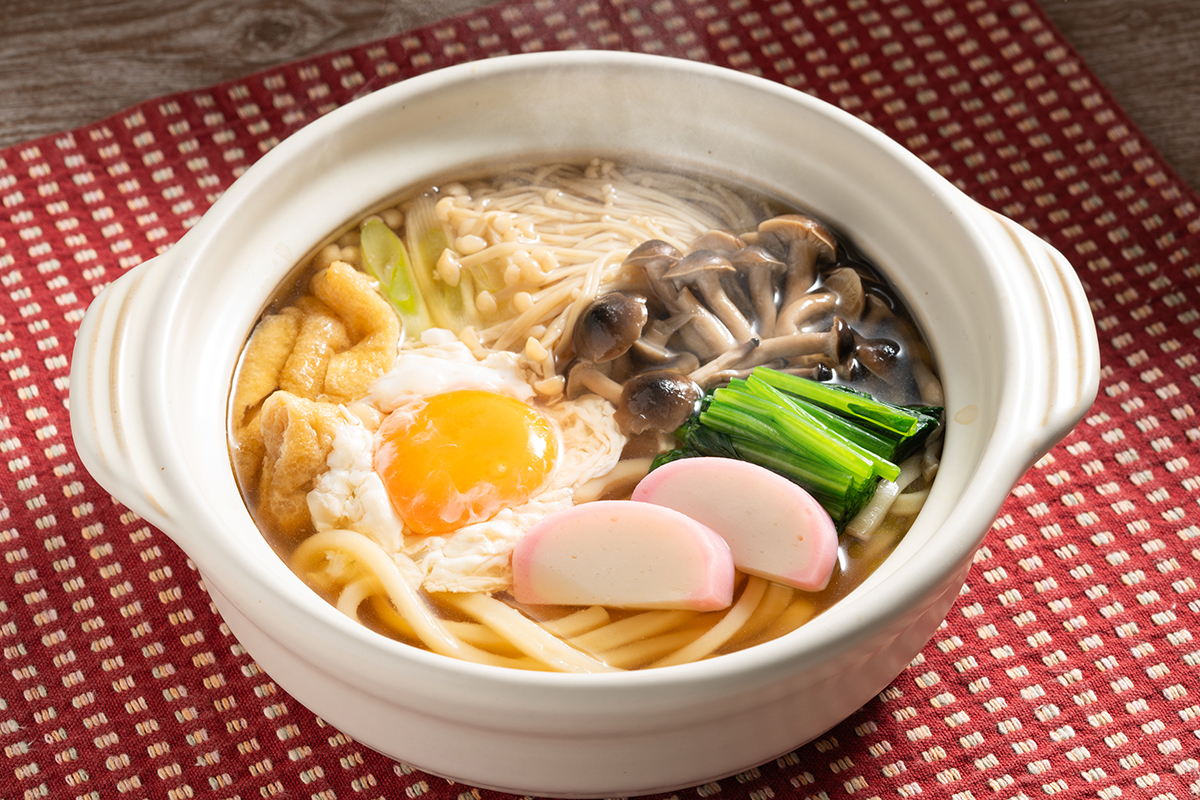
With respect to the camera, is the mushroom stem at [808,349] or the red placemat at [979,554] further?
the mushroom stem at [808,349]

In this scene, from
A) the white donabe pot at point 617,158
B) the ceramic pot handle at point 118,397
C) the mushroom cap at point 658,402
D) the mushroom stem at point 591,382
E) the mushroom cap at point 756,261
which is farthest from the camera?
the mushroom cap at point 756,261

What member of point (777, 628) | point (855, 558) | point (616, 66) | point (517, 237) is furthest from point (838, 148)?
point (777, 628)

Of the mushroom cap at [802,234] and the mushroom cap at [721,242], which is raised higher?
the mushroom cap at [802,234]

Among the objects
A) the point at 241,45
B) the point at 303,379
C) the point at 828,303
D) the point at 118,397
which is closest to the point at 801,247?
the point at 828,303

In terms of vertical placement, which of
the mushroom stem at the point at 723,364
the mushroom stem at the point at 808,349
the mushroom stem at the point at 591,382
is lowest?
the mushroom stem at the point at 591,382

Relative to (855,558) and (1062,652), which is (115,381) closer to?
(855,558)

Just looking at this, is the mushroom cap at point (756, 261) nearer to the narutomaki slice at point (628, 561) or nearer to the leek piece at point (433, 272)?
the leek piece at point (433, 272)

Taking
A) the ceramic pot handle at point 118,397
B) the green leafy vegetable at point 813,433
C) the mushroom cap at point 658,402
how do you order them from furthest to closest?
1. the mushroom cap at point 658,402
2. the green leafy vegetable at point 813,433
3. the ceramic pot handle at point 118,397

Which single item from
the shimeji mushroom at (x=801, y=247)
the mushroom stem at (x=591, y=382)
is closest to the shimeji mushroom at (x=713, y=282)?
the shimeji mushroom at (x=801, y=247)
